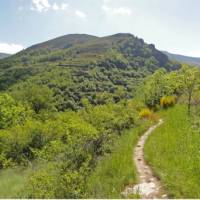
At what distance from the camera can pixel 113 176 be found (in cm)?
1162

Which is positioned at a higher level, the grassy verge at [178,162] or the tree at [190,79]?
the tree at [190,79]

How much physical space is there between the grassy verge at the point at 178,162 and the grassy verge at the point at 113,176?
2.88 ft

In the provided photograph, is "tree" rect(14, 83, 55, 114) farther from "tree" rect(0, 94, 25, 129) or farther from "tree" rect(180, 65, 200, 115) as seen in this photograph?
"tree" rect(180, 65, 200, 115)

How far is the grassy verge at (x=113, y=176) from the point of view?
1016 centimetres

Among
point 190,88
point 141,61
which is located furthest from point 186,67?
point 141,61

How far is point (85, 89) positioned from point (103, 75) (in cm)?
2776

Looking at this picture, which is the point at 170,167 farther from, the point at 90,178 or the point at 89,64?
the point at 89,64

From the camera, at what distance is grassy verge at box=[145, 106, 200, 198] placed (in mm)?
9099

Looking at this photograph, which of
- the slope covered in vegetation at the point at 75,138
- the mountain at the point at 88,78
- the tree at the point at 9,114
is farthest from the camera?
the mountain at the point at 88,78

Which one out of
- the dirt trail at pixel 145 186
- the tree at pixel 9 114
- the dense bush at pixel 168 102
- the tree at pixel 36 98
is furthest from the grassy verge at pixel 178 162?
the tree at pixel 36 98

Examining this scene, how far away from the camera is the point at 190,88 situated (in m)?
31.2

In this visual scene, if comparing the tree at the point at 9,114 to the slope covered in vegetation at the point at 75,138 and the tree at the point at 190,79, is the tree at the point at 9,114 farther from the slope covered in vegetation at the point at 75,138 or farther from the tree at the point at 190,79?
the tree at the point at 190,79

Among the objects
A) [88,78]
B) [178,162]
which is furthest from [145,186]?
[88,78]

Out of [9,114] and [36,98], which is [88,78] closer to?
[36,98]
